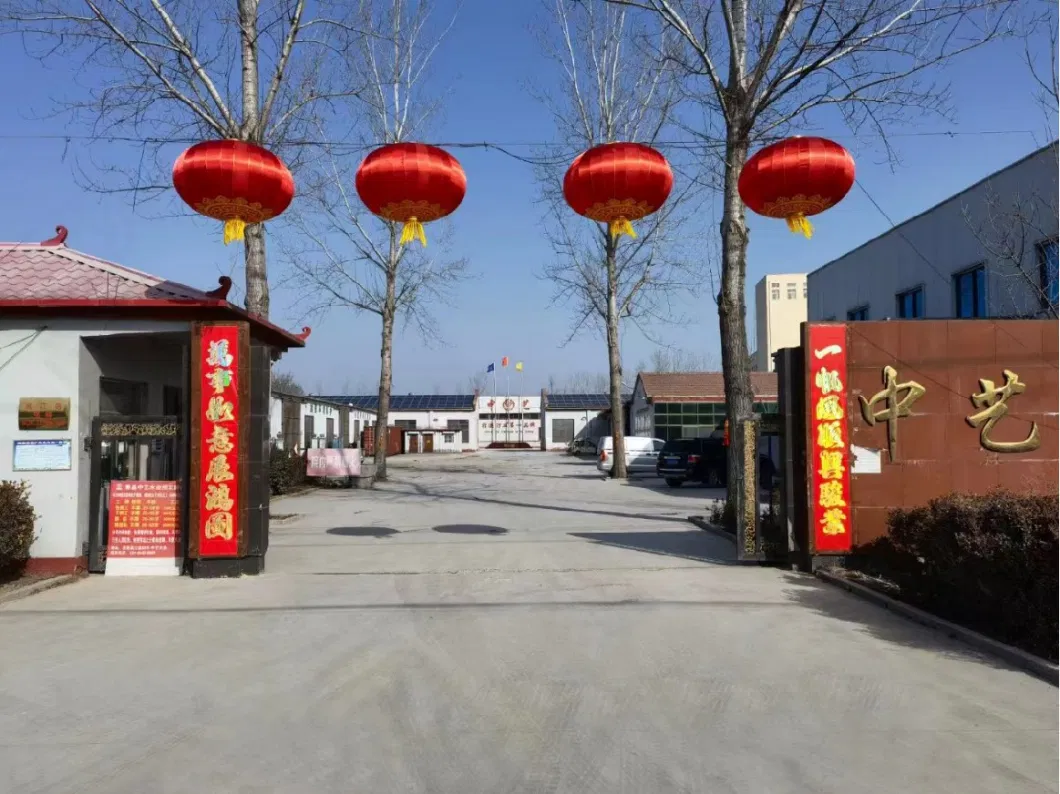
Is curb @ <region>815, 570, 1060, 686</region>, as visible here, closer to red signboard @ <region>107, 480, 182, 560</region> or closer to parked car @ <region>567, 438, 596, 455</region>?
red signboard @ <region>107, 480, 182, 560</region>

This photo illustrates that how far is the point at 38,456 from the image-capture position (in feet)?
32.1

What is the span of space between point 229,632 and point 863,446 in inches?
291

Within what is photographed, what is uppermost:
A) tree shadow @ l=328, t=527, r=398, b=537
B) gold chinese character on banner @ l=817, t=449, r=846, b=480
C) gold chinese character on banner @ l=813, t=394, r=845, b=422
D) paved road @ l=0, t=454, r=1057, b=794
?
gold chinese character on banner @ l=813, t=394, r=845, b=422

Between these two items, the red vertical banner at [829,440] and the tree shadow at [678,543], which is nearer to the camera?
the red vertical banner at [829,440]

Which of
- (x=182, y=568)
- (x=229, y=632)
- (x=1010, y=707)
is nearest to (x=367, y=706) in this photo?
(x=229, y=632)

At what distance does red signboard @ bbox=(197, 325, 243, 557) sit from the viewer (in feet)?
31.9

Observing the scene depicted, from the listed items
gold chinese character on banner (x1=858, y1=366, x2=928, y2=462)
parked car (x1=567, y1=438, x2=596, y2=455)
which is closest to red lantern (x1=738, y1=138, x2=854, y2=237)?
gold chinese character on banner (x1=858, y1=366, x2=928, y2=462)

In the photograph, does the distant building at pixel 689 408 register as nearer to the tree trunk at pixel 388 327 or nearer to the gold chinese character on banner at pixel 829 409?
the tree trunk at pixel 388 327

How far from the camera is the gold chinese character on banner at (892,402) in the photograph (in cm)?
992

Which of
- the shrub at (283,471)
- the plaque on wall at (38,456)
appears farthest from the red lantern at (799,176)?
the shrub at (283,471)

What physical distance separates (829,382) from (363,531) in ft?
27.9

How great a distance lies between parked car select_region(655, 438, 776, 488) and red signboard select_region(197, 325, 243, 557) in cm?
1853

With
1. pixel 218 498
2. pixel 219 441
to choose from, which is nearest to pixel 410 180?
pixel 219 441

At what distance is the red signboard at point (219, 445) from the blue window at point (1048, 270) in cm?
1336
